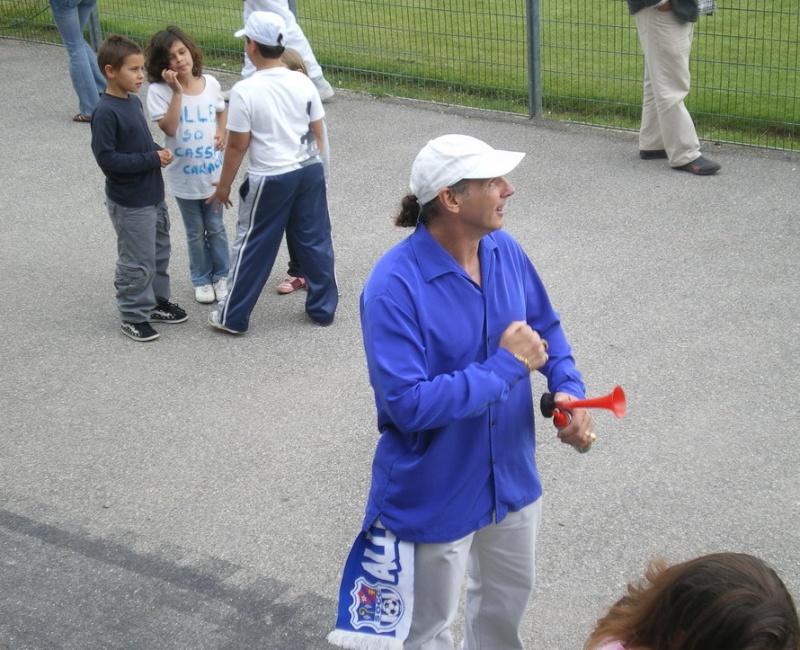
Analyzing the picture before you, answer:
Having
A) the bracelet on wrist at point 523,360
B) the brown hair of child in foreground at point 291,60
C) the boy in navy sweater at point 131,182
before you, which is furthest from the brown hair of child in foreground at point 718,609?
the brown hair of child in foreground at point 291,60

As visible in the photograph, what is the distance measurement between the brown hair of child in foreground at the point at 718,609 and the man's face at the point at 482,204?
1189 mm

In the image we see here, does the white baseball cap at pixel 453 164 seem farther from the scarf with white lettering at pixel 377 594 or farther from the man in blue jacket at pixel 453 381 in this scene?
the scarf with white lettering at pixel 377 594

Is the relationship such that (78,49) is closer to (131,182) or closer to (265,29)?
(131,182)

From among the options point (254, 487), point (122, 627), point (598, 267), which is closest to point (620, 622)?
point (122, 627)

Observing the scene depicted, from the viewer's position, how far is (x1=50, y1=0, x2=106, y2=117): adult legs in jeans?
9875 mm

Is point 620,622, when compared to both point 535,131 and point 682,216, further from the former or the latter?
point 535,131

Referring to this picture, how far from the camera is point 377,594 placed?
309 cm

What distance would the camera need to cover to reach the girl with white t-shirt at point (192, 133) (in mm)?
6098

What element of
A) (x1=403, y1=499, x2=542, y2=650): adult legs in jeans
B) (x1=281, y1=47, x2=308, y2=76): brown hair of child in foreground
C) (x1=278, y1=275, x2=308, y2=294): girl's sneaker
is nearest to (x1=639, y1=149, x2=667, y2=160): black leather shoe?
(x1=278, y1=275, x2=308, y2=294): girl's sneaker

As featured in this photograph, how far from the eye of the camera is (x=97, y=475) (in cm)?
495

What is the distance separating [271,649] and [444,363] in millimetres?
1448

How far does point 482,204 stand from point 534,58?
6.95 metres

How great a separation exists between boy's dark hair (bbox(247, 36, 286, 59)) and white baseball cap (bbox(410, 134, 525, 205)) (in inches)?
124

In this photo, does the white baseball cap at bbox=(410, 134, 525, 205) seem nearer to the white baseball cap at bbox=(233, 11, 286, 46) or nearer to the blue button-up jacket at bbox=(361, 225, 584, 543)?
the blue button-up jacket at bbox=(361, 225, 584, 543)
